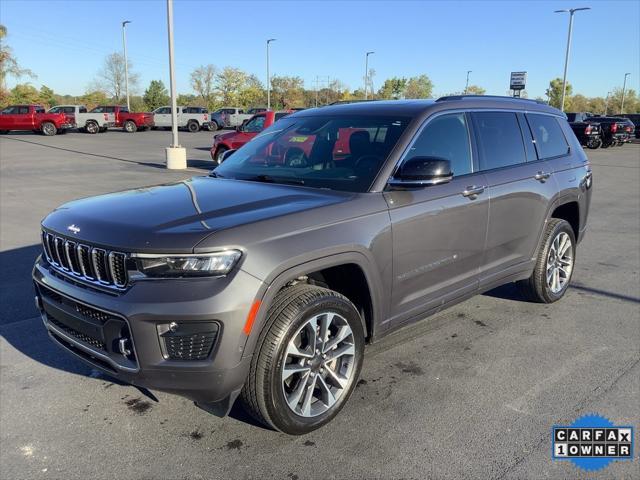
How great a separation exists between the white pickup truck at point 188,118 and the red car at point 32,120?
8.08 m

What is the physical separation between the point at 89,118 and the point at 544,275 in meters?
36.5

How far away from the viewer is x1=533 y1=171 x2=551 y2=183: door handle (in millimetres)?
4798

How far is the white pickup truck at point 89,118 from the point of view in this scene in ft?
114

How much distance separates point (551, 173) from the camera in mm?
5008

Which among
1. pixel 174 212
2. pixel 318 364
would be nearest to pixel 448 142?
pixel 318 364

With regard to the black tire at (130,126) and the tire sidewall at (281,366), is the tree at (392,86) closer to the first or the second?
the black tire at (130,126)

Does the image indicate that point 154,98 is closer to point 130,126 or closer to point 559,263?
point 130,126

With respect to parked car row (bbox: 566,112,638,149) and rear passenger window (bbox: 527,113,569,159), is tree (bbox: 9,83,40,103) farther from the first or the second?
rear passenger window (bbox: 527,113,569,159)

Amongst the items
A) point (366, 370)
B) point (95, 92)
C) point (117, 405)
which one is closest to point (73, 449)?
point (117, 405)

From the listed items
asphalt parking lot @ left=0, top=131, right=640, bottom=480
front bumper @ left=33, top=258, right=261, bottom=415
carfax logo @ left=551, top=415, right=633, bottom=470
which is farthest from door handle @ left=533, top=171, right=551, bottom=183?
front bumper @ left=33, top=258, right=261, bottom=415

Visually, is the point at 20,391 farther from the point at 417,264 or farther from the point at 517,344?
the point at 517,344

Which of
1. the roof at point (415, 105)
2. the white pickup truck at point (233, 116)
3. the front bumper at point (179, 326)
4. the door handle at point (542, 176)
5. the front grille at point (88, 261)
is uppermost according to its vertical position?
the white pickup truck at point (233, 116)

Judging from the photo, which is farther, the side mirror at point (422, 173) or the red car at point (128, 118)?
the red car at point (128, 118)

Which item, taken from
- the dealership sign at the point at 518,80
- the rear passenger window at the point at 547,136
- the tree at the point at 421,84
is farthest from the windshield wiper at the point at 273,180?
the tree at the point at 421,84
